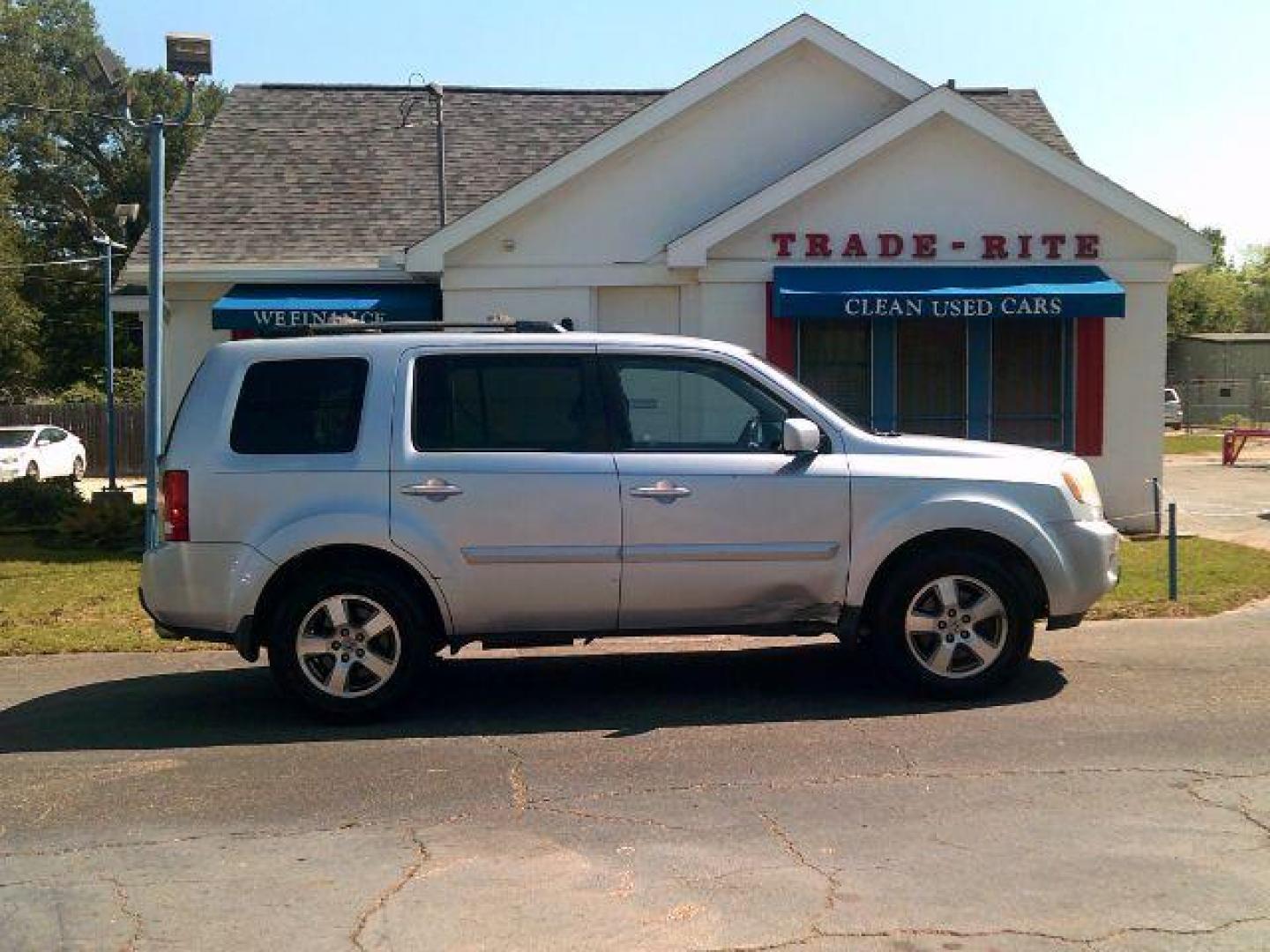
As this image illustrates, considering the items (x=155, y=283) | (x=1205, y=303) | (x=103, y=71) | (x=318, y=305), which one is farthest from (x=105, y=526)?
(x=1205, y=303)

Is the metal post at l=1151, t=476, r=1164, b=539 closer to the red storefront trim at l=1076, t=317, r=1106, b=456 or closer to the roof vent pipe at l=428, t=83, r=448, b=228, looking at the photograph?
the red storefront trim at l=1076, t=317, r=1106, b=456

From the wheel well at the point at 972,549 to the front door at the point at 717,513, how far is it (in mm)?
221

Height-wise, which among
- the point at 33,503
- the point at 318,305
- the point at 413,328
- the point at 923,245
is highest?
the point at 923,245

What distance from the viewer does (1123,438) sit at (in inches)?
595

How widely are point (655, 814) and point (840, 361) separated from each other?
10469 millimetres

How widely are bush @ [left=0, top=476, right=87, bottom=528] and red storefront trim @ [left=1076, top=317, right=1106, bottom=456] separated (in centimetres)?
1178

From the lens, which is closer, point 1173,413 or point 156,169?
point 156,169

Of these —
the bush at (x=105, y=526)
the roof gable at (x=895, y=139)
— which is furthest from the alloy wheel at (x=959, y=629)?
the bush at (x=105, y=526)

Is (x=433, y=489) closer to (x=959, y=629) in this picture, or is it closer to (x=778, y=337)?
(x=959, y=629)

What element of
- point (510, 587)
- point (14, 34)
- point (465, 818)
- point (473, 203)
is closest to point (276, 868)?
point (465, 818)

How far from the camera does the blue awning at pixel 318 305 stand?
14.9 metres

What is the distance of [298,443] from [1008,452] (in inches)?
146

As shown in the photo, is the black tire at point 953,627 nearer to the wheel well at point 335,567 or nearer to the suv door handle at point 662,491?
the suv door handle at point 662,491

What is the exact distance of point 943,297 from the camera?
14.2 m
